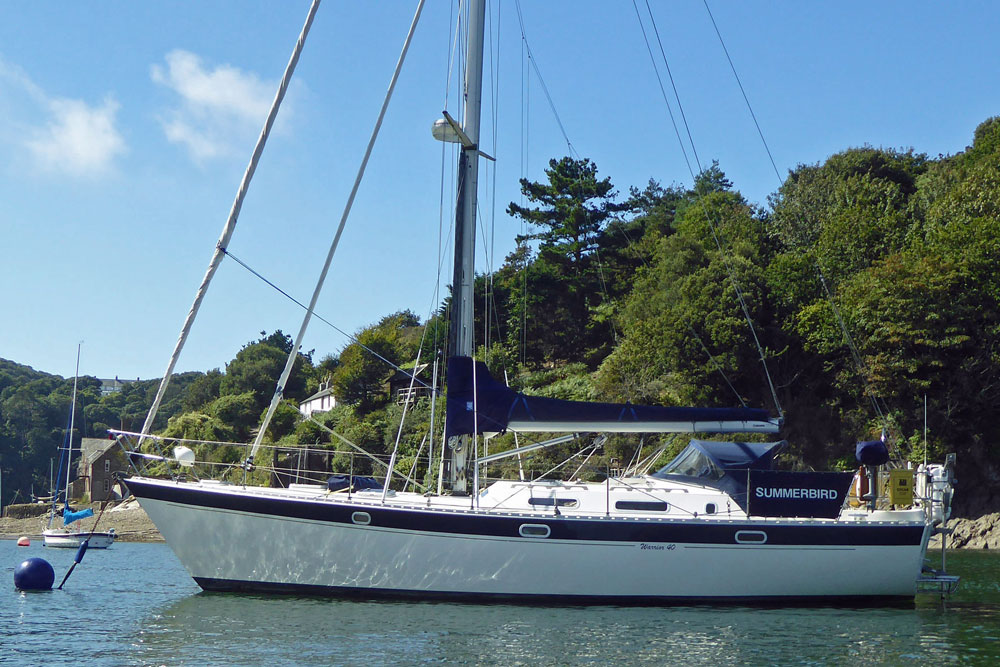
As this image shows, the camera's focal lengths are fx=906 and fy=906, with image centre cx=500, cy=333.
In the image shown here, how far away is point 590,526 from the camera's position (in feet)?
47.0

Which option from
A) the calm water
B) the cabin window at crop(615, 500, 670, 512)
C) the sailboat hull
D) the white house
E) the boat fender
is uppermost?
the white house

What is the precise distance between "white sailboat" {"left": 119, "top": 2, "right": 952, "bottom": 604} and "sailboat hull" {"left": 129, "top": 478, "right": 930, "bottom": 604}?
0.07ft

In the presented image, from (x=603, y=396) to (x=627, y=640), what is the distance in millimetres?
25011

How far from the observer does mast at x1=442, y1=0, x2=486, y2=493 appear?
1612 cm

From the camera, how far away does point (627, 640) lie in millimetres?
12195

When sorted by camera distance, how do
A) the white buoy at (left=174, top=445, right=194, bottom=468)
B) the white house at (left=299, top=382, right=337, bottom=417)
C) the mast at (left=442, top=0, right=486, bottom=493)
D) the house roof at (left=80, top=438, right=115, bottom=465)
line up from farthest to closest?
the house roof at (left=80, top=438, right=115, bottom=465) < the white house at (left=299, top=382, right=337, bottom=417) < the mast at (left=442, top=0, right=486, bottom=493) < the white buoy at (left=174, top=445, right=194, bottom=468)

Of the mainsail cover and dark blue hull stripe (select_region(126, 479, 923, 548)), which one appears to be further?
the mainsail cover

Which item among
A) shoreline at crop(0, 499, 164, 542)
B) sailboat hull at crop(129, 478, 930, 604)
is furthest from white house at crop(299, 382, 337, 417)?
sailboat hull at crop(129, 478, 930, 604)

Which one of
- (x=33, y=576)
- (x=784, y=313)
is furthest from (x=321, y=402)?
(x=33, y=576)

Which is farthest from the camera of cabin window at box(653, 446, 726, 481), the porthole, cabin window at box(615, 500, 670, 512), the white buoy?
cabin window at box(653, 446, 726, 481)

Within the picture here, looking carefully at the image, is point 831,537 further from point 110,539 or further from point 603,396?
point 110,539

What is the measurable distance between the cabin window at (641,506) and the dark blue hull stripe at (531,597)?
1399 mm

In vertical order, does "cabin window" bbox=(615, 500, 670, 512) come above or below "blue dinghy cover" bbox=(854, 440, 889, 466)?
below

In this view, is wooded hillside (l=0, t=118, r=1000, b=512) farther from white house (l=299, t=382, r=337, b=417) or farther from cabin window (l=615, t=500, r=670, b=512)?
cabin window (l=615, t=500, r=670, b=512)
